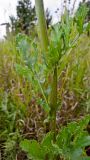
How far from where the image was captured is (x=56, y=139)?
3.17 feet

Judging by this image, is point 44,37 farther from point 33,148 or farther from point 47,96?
point 33,148

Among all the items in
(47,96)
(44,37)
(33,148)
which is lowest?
(33,148)

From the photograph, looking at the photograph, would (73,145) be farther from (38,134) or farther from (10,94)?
(10,94)

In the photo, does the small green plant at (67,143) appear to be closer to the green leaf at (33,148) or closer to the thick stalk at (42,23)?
the green leaf at (33,148)

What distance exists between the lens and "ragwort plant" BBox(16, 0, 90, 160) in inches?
34.2

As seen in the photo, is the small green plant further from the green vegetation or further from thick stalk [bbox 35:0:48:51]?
thick stalk [bbox 35:0:48:51]

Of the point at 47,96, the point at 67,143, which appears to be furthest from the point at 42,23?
the point at 67,143

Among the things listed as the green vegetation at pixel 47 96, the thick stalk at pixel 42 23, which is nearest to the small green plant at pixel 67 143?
the green vegetation at pixel 47 96

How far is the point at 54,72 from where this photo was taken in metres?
0.95

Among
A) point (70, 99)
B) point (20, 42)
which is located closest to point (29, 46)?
point (20, 42)

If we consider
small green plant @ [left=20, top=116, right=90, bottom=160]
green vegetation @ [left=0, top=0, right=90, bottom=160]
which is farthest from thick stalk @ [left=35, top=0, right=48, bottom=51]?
small green plant @ [left=20, top=116, right=90, bottom=160]

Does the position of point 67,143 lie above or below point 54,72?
below

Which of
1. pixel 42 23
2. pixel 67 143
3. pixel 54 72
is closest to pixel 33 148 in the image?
pixel 67 143

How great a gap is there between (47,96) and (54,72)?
0.33ft
